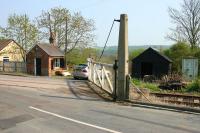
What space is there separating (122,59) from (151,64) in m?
28.4

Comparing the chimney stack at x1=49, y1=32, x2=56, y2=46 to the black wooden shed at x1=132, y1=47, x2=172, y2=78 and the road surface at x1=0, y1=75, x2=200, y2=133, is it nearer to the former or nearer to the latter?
the black wooden shed at x1=132, y1=47, x2=172, y2=78

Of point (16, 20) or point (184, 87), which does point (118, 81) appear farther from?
point (16, 20)

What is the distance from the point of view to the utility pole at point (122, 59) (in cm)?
1734

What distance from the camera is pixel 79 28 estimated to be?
63750mm

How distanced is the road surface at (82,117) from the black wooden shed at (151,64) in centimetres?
2622

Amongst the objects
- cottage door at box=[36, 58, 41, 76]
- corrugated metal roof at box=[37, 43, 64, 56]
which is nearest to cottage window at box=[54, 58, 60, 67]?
corrugated metal roof at box=[37, 43, 64, 56]

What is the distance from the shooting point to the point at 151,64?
45.4m

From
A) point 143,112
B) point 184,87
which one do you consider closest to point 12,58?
point 184,87

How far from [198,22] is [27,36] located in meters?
26.0

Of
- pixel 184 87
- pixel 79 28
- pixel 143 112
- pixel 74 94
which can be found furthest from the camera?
pixel 79 28

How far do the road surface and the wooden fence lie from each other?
30425 mm

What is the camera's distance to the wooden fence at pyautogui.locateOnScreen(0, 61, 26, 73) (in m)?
49.1

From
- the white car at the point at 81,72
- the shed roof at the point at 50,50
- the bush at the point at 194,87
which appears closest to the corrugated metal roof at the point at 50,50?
the shed roof at the point at 50,50

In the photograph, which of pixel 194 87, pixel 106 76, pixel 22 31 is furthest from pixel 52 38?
pixel 106 76
